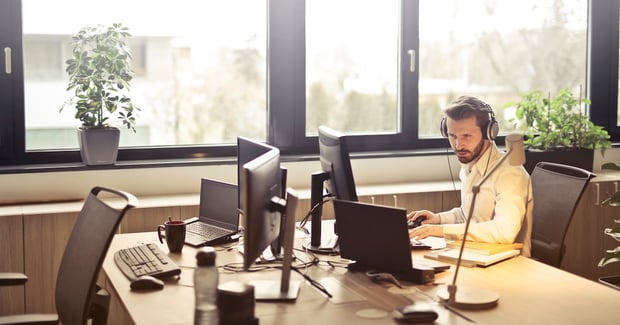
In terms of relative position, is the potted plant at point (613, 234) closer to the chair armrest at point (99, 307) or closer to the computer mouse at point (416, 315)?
the computer mouse at point (416, 315)

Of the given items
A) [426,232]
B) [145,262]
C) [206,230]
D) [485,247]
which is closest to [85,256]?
[145,262]

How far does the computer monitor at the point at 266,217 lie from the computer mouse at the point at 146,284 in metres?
0.30

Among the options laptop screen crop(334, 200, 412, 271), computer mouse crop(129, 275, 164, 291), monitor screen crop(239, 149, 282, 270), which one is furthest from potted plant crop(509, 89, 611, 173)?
computer mouse crop(129, 275, 164, 291)

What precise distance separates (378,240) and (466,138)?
813 millimetres

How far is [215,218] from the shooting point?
3.41 m

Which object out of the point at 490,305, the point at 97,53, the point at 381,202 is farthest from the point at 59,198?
the point at 490,305

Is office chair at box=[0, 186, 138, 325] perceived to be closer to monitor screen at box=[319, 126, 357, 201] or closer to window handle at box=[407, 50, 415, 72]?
monitor screen at box=[319, 126, 357, 201]

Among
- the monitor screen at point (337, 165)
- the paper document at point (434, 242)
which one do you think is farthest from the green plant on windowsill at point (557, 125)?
the monitor screen at point (337, 165)

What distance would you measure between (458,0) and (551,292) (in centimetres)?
271

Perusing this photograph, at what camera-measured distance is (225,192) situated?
3.36 meters

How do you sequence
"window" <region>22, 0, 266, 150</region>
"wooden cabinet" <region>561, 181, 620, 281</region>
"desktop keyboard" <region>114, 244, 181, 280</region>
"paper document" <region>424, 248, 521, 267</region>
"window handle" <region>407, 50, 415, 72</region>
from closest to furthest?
"desktop keyboard" <region>114, 244, 181, 280</region> < "paper document" <region>424, 248, 521, 267</region> < "window" <region>22, 0, 266, 150</region> < "wooden cabinet" <region>561, 181, 620, 281</region> < "window handle" <region>407, 50, 415, 72</region>

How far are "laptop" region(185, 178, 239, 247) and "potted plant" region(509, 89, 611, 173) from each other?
2068 millimetres

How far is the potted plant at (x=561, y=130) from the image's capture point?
184 inches

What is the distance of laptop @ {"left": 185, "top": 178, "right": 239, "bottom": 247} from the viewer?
3.26 m
